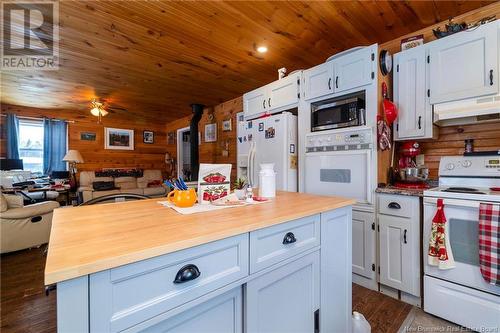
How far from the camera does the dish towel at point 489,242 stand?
4.75 ft

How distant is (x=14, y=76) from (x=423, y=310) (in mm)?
5664

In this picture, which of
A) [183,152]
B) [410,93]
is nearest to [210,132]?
[183,152]

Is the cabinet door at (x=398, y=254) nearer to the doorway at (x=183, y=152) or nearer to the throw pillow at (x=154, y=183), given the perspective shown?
the doorway at (x=183, y=152)

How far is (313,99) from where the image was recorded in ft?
8.45

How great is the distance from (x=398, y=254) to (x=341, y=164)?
2.97 feet

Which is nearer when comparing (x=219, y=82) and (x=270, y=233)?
(x=270, y=233)

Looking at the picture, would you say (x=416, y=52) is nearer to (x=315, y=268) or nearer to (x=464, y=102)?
(x=464, y=102)

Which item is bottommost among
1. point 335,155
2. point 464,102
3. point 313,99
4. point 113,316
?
point 113,316

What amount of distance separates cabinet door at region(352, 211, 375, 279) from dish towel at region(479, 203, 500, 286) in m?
0.72

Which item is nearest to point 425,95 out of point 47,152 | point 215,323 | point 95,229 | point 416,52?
point 416,52

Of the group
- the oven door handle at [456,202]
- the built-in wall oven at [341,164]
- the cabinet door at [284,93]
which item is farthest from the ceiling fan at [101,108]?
the oven door handle at [456,202]

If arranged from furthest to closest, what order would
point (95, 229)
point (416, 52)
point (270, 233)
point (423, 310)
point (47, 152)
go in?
1. point (47, 152)
2. point (416, 52)
3. point (423, 310)
4. point (270, 233)
5. point (95, 229)

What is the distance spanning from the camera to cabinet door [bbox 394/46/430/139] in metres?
2.07

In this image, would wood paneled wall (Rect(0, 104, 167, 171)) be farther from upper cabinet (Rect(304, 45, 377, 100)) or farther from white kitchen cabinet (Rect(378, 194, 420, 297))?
white kitchen cabinet (Rect(378, 194, 420, 297))
